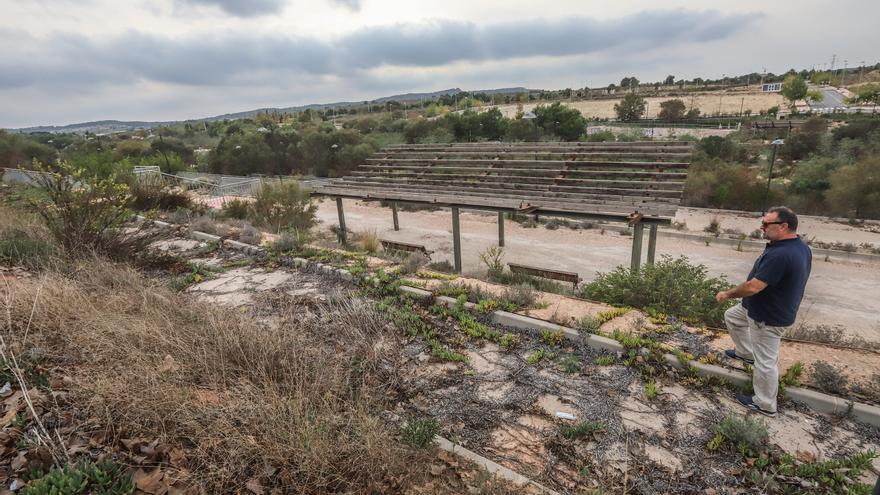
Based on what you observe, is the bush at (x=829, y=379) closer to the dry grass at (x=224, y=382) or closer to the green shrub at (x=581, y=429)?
the green shrub at (x=581, y=429)

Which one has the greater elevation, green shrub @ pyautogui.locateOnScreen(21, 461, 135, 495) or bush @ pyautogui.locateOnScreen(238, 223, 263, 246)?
green shrub @ pyautogui.locateOnScreen(21, 461, 135, 495)

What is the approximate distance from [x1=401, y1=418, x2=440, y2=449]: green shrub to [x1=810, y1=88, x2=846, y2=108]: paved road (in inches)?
2947

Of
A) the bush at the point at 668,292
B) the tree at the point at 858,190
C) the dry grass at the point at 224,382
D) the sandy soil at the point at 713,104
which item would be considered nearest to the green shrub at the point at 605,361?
the bush at the point at 668,292

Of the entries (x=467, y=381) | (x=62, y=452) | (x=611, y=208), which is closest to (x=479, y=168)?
(x=611, y=208)

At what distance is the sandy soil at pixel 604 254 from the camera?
9703mm

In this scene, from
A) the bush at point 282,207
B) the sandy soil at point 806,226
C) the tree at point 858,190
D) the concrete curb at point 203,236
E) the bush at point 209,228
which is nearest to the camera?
the concrete curb at point 203,236

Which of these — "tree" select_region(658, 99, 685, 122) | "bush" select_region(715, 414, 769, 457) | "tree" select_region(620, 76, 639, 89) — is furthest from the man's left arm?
"tree" select_region(620, 76, 639, 89)

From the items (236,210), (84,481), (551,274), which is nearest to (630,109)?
(236,210)

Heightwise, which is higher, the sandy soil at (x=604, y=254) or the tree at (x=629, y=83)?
the tree at (x=629, y=83)

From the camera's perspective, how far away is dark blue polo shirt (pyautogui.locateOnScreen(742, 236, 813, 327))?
3.51 m

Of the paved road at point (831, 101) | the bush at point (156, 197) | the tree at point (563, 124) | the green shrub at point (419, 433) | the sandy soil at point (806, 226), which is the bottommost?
the sandy soil at point (806, 226)

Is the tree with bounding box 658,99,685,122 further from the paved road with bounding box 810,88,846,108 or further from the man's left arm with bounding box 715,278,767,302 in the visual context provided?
the man's left arm with bounding box 715,278,767,302

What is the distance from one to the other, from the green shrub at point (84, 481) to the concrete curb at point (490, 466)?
6.35 feet

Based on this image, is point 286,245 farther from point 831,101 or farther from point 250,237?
point 831,101
